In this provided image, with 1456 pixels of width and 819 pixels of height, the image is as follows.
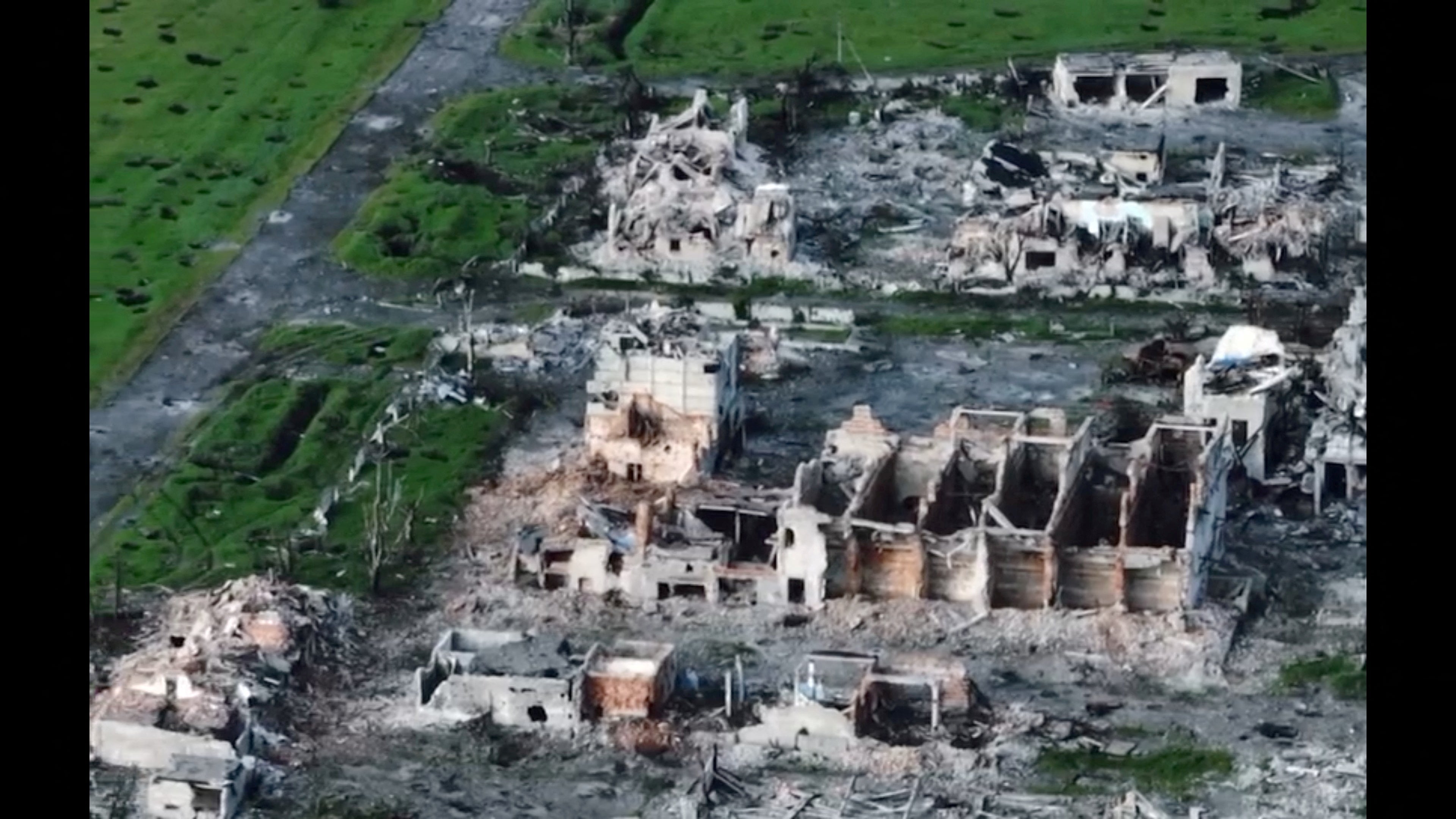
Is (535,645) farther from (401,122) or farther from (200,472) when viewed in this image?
(401,122)

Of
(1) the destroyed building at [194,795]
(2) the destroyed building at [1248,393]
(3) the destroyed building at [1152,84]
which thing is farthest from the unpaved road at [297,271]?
(2) the destroyed building at [1248,393]

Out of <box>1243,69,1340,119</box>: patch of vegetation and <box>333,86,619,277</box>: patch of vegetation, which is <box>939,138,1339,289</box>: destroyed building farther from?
<box>333,86,619,277</box>: patch of vegetation

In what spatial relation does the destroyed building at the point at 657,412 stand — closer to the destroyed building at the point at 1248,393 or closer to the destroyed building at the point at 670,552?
the destroyed building at the point at 670,552

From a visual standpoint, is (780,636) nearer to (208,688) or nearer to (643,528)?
(643,528)

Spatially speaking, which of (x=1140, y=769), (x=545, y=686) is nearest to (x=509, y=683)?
(x=545, y=686)

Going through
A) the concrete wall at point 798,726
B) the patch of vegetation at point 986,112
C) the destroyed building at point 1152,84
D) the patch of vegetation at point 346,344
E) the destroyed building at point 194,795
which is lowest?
the destroyed building at point 194,795

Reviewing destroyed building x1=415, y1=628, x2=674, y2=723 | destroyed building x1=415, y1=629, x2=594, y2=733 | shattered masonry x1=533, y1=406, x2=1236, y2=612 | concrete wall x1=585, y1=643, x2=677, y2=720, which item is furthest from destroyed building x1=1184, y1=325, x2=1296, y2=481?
destroyed building x1=415, y1=629, x2=594, y2=733

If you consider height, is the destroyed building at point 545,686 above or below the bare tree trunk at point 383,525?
below

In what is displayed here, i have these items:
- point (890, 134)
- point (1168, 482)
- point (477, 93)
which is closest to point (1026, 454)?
point (1168, 482)
